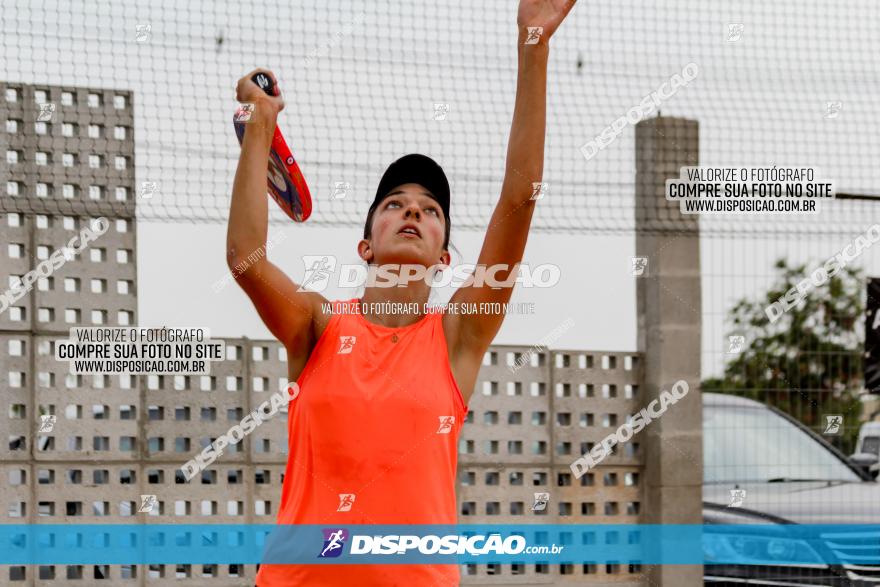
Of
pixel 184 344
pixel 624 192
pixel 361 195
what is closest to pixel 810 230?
pixel 624 192

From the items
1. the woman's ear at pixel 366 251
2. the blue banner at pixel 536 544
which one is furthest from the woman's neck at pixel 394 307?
the blue banner at pixel 536 544

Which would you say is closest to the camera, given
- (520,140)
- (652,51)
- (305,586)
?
(305,586)

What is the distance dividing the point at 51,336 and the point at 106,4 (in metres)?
1.75

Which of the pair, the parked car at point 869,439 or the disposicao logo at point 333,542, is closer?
the disposicao logo at point 333,542

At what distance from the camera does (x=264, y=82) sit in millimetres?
2688

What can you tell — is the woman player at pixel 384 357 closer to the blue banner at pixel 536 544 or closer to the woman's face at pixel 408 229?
the woman's face at pixel 408 229

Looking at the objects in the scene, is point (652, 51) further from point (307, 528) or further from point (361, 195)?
point (307, 528)

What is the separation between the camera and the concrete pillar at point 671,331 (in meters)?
6.57

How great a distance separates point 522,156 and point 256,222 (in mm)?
644

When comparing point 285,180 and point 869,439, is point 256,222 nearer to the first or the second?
point 285,180

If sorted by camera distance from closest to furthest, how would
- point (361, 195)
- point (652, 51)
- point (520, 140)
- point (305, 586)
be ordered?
point (305, 586)
point (520, 140)
point (361, 195)
point (652, 51)

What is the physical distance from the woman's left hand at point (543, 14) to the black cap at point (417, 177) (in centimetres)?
46

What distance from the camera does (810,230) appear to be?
21.6ft

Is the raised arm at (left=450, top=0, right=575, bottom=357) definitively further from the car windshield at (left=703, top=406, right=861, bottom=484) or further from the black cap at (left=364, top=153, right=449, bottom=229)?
the car windshield at (left=703, top=406, right=861, bottom=484)
